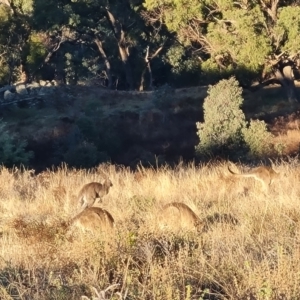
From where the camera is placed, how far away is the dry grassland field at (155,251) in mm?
4922

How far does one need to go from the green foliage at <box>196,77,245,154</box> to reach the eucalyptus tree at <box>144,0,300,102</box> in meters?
5.62

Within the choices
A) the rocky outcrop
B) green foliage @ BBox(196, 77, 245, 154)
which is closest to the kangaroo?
green foliage @ BBox(196, 77, 245, 154)

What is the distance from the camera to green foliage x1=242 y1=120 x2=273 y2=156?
26031mm

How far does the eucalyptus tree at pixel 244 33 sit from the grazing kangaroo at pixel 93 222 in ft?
86.0

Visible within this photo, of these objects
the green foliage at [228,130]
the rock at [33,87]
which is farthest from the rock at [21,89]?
the green foliage at [228,130]

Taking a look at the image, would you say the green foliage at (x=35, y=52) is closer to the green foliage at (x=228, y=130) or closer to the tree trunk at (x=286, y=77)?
the tree trunk at (x=286, y=77)

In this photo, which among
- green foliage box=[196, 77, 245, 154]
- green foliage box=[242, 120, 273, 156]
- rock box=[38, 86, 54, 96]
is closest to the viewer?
green foliage box=[242, 120, 273, 156]

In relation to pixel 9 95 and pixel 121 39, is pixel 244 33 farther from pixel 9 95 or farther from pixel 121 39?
pixel 121 39

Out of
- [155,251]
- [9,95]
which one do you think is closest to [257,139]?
[9,95]

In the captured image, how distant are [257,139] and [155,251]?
69.0 feet

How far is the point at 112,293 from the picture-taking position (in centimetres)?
461

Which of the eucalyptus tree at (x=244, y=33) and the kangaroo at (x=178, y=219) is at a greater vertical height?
the eucalyptus tree at (x=244, y=33)

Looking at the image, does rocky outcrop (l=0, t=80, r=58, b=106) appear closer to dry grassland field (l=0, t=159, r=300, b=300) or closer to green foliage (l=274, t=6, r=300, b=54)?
green foliage (l=274, t=6, r=300, b=54)

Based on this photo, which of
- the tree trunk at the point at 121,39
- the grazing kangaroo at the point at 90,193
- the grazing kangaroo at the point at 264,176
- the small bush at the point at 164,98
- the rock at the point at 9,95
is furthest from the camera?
the tree trunk at the point at 121,39
